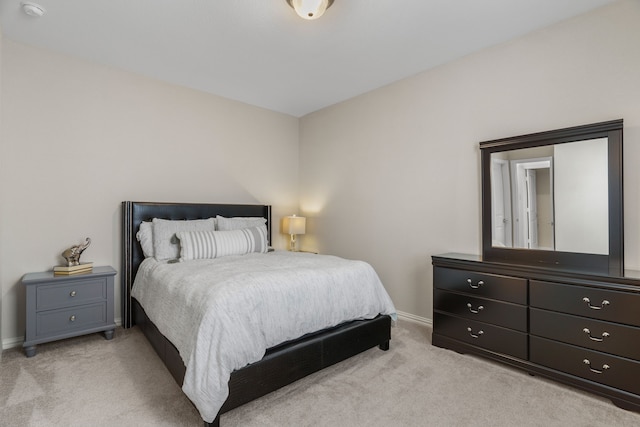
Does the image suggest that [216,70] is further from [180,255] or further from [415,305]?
[415,305]

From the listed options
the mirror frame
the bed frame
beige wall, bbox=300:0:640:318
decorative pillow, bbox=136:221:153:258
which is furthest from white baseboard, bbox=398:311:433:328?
decorative pillow, bbox=136:221:153:258

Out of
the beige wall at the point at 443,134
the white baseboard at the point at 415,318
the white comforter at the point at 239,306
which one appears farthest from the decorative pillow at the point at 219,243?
the white baseboard at the point at 415,318

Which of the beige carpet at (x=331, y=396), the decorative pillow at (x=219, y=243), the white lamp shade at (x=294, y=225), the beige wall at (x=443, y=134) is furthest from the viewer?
the white lamp shade at (x=294, y=225)

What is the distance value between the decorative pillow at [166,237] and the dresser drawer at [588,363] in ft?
10.1

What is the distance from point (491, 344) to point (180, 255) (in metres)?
2.78

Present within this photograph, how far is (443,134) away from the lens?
10.2 ft

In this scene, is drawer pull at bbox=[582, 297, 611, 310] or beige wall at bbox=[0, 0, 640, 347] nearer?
drawer pull at bbox=[582, 297, 611, 310]

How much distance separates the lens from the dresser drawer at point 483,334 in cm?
227

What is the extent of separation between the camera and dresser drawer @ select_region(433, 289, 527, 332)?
2.27 meters

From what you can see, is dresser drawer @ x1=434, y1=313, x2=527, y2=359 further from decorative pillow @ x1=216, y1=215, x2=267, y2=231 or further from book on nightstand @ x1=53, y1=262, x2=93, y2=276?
book on nightstand @ x1=53, y1=262, x2=93, y2=276

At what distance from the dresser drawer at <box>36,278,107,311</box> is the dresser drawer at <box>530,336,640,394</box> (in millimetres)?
3487

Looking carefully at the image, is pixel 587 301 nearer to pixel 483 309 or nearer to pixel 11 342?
pixel 483 309

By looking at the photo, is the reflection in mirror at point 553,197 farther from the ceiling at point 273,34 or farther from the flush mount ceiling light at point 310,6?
the flush mount ceiling light at point 310,6

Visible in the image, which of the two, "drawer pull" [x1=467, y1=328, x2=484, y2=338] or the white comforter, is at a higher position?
the white comforter
